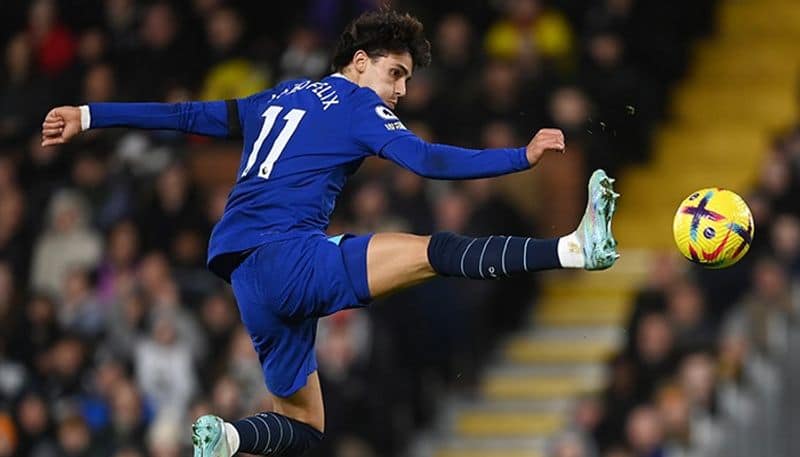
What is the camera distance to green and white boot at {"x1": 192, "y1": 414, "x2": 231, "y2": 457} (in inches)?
389

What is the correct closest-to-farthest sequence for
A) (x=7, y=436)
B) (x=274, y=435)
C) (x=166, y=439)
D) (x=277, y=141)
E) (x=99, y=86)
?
(x=277, y=141) < (x=274, y=435) < (x=166, y=439) < (x=7, y=436) < (x=99, y=86)

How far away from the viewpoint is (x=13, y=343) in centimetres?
1641

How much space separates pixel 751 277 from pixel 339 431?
293cm

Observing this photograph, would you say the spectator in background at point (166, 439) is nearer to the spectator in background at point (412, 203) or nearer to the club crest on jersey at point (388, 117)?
the spectator in background at point (412, 203)

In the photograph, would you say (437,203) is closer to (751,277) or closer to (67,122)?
(751,277)

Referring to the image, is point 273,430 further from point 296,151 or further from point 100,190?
point 100,190

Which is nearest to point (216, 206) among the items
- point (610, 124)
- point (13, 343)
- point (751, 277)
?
point (13, 343)

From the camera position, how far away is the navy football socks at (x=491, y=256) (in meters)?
9.56

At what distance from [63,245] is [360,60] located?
737 cm

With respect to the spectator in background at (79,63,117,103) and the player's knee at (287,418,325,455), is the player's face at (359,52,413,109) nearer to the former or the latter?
the player's knee at (287,418,325,455)

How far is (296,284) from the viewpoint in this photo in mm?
9961

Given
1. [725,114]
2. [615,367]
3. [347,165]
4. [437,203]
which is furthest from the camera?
[725,114]

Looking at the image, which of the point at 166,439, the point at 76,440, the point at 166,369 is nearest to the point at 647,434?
the point at 166,439

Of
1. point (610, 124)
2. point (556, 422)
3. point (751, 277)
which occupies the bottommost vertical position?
point (556, 422)
